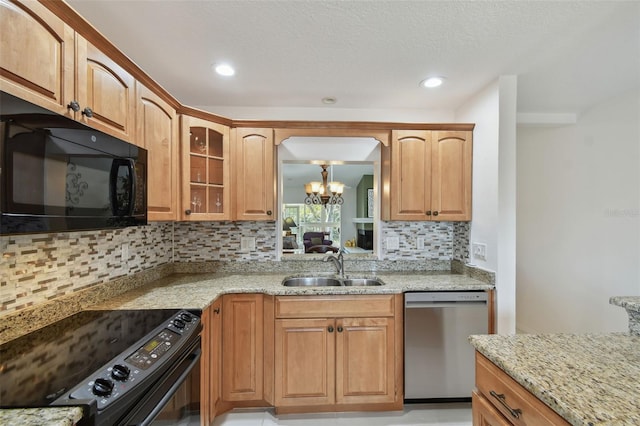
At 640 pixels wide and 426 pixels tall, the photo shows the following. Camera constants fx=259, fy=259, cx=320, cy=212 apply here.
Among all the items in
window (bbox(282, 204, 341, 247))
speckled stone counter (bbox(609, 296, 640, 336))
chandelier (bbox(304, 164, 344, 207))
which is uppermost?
chandelier (bbox(304, 164, 344, 207))

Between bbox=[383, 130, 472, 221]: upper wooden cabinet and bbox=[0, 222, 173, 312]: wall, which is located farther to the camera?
bbox=[383, 130, 472, 221]: upper wooden cabinet

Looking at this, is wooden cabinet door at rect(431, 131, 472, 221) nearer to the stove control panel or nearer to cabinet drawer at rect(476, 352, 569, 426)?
cabinet drawer at rect(476, 352, 569, 426)

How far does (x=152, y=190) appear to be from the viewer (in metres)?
1.64

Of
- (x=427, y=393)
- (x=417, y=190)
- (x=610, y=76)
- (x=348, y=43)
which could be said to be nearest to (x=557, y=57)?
(x=610, y=76)

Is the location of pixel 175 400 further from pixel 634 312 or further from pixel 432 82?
pixel 432 82

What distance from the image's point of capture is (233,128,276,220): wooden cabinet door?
2.19 m

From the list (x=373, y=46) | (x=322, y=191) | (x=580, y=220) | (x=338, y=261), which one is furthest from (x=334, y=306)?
(x=580, y=220)

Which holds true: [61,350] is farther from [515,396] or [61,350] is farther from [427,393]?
[427,393]

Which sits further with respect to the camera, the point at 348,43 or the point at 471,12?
the point at 348,43

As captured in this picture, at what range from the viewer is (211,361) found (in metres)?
1.68

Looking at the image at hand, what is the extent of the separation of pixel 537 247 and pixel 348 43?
2.96 m

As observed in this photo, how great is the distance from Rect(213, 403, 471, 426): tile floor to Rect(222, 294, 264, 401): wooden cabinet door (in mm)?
138

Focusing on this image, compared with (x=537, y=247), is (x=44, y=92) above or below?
above

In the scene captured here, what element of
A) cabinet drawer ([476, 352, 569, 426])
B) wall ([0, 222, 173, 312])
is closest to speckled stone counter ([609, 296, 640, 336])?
cabinet drawer ([476, 352, 569, 426])
